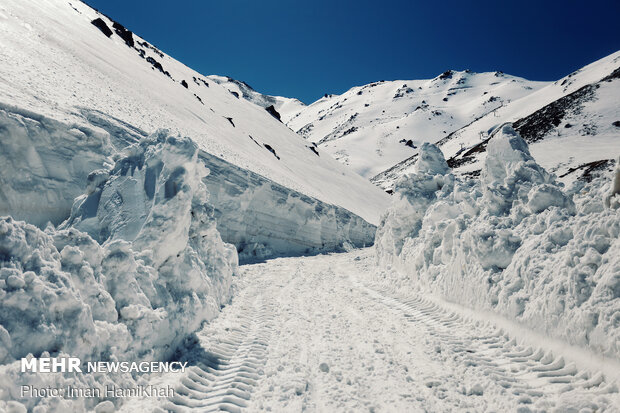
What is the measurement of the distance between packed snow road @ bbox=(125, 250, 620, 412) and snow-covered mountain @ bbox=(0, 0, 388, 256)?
5.47m

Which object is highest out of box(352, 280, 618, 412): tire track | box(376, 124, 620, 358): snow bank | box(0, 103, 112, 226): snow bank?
box(376, 124, 620, 358): snow bank

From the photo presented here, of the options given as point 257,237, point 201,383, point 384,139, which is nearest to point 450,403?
point 201,383

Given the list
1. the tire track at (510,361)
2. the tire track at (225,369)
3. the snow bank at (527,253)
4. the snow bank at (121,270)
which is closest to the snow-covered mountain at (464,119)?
the snow bank at (527,253)

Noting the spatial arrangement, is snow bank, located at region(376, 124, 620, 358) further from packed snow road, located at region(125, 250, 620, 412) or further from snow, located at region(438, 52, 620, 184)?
snow, located at region(438, 52, 620, 184)

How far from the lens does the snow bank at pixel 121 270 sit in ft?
11.5

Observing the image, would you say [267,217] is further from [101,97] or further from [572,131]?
[572,131]

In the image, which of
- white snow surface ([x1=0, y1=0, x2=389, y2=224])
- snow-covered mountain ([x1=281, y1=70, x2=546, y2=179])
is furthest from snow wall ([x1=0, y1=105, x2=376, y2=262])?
snow-covered mountain ([x1=281, y1=70, x2=546, y2=179])

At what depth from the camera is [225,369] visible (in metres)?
4.87

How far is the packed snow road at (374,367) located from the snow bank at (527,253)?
1.54 ft

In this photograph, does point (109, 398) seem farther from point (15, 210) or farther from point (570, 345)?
point (15, 210)

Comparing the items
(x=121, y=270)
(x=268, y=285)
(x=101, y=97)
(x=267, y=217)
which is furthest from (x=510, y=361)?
(x=101, y=97)

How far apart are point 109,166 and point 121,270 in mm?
5009

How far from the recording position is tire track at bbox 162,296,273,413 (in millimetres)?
3990

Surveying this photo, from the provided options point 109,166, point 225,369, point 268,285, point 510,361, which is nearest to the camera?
point 225,369
